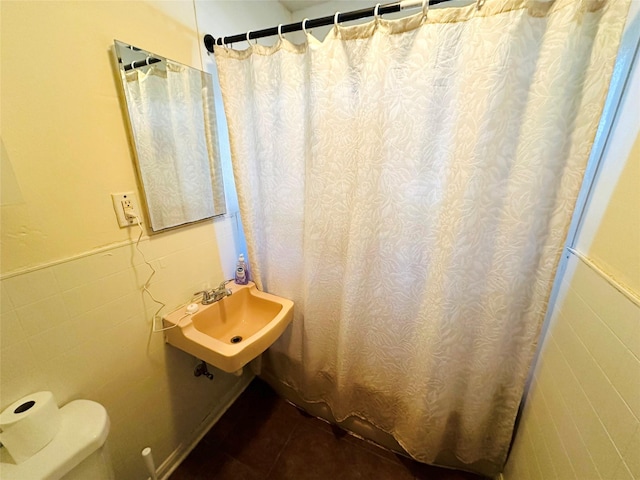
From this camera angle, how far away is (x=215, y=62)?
3.65 ft

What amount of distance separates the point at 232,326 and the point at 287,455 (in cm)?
75

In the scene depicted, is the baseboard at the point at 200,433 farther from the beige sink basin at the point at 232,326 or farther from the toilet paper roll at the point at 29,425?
the toilet paper roll at the point at 29,425

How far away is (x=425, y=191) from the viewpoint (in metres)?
0.91

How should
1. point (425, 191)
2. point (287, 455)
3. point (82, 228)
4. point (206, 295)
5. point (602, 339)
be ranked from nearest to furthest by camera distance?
point (602, 339) → point (82, 228) → point (425, 191) → point (206, 295) → point (287, 455)

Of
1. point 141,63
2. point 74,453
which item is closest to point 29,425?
point 74,453

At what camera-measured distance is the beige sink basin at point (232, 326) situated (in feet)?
3.15

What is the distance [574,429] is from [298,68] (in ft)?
4.90

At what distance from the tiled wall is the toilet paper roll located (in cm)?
5

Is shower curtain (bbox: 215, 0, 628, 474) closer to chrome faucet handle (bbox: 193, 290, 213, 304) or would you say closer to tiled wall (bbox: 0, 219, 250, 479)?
chrome faucet handle (bbox: 193, 290, 213, 304)

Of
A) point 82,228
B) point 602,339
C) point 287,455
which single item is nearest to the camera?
point 602,339

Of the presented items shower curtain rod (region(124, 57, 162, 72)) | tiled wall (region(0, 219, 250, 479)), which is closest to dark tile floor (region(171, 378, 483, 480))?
tiled wall (region(0, 219, 250, 479))

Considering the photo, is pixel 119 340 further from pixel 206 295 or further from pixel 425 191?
pixel 425 191

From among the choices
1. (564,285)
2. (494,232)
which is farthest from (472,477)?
(494,232)

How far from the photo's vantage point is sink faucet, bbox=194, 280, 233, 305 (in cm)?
118
